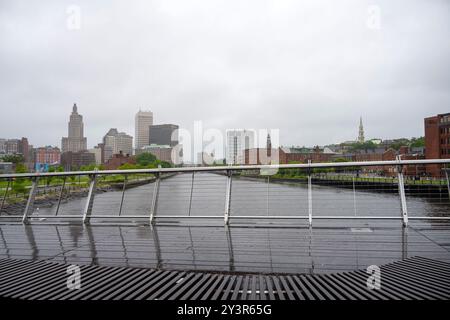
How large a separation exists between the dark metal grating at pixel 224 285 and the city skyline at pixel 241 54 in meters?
5.12

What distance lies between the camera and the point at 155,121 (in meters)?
88.7

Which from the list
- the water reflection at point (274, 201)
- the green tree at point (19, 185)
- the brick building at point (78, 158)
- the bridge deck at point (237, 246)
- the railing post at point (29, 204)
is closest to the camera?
the bridge deck at point (237, 246)

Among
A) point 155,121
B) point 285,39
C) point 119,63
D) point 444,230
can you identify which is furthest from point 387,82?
point 155,121

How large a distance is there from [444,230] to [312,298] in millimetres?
3719

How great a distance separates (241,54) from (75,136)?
81633 millimetres

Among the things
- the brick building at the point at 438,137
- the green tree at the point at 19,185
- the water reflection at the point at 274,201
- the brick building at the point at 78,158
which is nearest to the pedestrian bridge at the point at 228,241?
the water reflection at the point at 274,201

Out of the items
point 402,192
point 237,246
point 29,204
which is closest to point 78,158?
point 29,204

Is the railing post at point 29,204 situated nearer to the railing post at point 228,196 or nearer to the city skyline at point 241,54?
the railing post at point 228,196

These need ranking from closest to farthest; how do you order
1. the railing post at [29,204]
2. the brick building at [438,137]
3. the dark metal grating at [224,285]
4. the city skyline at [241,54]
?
1. the dark metal grating at [224,285]
2. the railing post at [29,204]
3. the city skyline at [241,54]
4. the brick building at [438,137]

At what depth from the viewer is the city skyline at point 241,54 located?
1341cm

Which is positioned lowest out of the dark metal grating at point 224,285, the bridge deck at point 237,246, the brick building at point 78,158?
the bridge deck at point 237,246

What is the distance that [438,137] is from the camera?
48719 millimetres

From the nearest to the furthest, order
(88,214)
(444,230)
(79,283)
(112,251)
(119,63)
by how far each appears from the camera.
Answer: (79,283), (112,251), (444,230), (88,214), (119,63)
